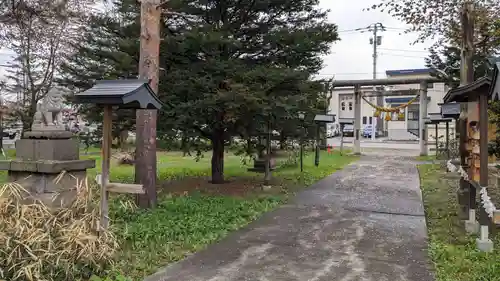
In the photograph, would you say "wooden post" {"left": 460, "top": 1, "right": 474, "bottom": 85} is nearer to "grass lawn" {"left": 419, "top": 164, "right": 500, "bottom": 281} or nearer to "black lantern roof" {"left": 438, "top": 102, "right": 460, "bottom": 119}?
"black lantern roof" {"left": 438, "top": 102, "right": 460, "bottom": 119}

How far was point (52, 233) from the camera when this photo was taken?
13.5ft

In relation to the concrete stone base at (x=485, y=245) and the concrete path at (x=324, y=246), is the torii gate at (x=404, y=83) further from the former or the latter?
the concrete stone base at (x=485, y=245)

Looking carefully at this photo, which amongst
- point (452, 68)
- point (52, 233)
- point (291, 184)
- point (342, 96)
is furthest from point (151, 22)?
point (342, 96)

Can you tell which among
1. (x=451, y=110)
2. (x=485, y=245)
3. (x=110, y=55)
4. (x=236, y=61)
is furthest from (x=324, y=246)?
(x=451, y=110)

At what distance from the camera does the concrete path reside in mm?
3971

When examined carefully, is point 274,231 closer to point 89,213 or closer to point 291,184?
point 89,213

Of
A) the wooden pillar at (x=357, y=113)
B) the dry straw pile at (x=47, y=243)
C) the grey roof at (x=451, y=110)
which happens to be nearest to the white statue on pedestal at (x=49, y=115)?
the dry straw pile at (x=47, y=243)

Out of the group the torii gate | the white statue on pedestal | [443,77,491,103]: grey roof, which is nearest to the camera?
[443,77,491,103]: grey roof

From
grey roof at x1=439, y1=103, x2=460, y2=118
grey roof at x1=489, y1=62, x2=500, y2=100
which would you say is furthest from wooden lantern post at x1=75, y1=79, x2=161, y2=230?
grey roof at x1=439, y1=103, x2=460, y2=118

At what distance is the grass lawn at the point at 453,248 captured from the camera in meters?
3.99

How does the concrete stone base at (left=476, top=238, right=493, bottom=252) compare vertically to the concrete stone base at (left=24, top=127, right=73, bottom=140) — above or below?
below

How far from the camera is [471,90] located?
506cm

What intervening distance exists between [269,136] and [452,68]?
7.37 meters

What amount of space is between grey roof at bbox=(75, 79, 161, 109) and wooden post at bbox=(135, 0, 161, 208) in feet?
6.95
